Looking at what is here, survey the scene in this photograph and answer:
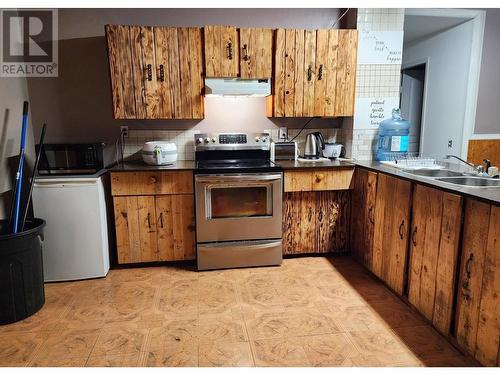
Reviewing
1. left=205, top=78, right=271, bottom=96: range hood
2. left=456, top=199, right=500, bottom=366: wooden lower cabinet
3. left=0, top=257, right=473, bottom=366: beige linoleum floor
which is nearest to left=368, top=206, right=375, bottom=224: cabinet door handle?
left=0, top=257, right=473, bottom=366: beige linoleum floor

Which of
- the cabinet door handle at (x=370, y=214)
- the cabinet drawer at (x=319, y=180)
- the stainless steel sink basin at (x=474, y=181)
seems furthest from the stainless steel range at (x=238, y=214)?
the stainless steel sink basin at (x=474, y=181)

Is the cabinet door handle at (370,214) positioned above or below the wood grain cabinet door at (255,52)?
below

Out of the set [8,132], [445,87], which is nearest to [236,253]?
[8,132]

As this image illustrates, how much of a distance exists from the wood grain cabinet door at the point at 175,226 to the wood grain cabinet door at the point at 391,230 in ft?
4.70

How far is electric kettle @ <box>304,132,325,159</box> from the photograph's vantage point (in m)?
3.21

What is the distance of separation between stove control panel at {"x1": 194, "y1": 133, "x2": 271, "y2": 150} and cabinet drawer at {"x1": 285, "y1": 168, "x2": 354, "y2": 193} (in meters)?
0.44

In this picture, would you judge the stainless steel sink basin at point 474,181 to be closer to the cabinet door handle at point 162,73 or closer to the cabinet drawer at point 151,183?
the cabinet drawer at point 151,183

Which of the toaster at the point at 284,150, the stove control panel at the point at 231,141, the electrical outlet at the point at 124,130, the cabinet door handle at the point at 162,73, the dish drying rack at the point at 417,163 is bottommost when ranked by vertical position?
the dish drying rack at the point at 417,163

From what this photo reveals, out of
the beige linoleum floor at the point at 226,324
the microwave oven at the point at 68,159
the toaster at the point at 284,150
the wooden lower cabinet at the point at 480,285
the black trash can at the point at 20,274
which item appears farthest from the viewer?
the toaster at the point at 284,150

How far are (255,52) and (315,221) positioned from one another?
1505 mm

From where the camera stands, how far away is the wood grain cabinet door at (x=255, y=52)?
113 inches

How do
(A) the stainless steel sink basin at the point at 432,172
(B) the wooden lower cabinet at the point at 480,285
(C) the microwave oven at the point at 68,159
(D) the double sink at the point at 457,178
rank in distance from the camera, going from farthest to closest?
(C) the microwave oven at the point at 68,159, (A) the stainless steel sink basin at the point at 432,172, (D) the double sink at the point at 457,178, (B) the wooden lower cabinet at the point at 480,285

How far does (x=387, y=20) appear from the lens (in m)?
3.06

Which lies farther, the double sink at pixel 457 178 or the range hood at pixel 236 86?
the range hood at pixel 236 86
